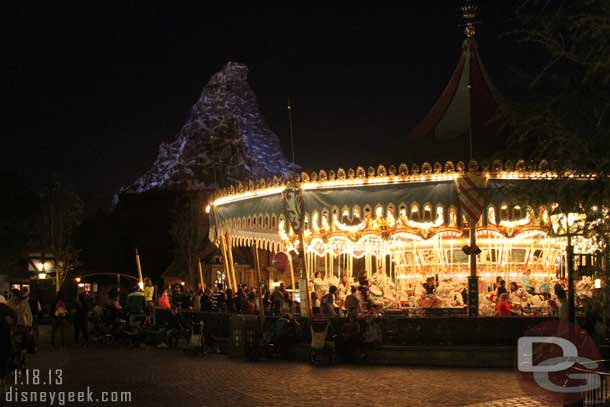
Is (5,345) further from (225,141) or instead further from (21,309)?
(225,141)

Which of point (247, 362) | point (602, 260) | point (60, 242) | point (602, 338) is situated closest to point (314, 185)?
point (247, 362)

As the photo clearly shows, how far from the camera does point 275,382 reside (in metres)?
14.0

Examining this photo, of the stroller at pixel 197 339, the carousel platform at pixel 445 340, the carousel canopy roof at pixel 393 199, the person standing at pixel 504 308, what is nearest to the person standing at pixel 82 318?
the stroller at pixel 197 339

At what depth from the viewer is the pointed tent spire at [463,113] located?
64.8ft

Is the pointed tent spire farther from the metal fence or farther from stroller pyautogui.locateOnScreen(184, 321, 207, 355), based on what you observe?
the metal fence

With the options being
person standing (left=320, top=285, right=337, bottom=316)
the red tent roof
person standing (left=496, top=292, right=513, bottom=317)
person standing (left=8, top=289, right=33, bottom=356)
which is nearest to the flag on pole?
the red tent roof

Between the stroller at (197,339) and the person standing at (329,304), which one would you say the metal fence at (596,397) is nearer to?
the person standing at (329,304)

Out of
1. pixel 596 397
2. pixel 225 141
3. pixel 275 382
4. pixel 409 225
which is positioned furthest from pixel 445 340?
pixel 225 141

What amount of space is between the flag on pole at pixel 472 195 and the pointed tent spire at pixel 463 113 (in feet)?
4.03

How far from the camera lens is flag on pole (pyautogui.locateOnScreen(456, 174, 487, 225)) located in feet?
59.0

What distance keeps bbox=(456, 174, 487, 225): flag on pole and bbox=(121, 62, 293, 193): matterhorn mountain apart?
151ft

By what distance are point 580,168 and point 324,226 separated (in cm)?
1497

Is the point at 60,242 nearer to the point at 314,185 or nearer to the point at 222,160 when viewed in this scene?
the point at 222,160

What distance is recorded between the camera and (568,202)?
7.92 metres
